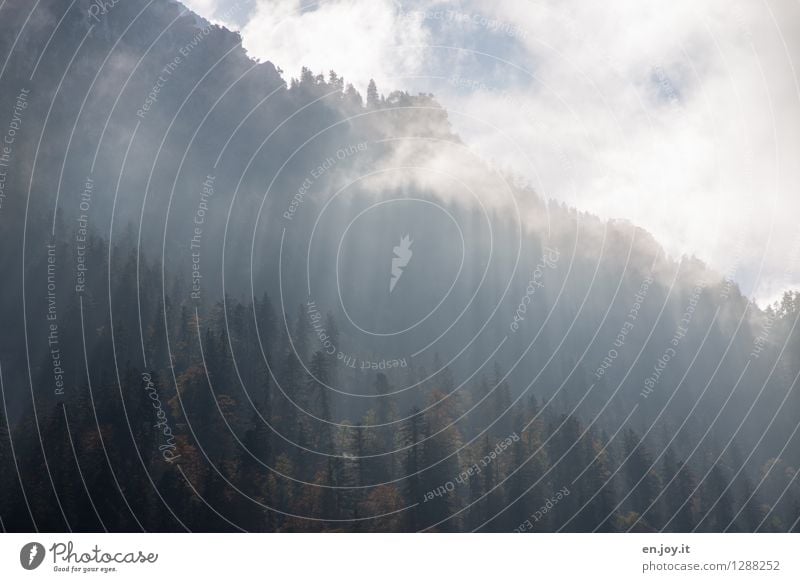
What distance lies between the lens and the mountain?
2911cm

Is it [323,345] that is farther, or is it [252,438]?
[323,345]

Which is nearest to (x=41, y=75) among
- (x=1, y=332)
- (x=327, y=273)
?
A: (x=1, y=332)

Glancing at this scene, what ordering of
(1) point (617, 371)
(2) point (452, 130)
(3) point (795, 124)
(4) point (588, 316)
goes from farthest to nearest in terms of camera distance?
(1) point (617, 371) < (4) point (588, 316) < (2) point (452, 130) < (3) point (795, 124)

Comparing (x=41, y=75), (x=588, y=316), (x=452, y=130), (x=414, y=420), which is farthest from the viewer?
(x=588, y=316)

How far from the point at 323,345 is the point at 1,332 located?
99.6ft

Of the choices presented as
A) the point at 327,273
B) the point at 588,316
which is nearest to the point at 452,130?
the point at 327,273

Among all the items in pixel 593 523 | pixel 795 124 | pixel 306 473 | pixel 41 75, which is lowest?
pixel 593 523

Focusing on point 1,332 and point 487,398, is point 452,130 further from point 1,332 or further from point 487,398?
point 1,332

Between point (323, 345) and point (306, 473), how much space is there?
1245 cm

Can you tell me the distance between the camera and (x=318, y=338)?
4188 centimetres

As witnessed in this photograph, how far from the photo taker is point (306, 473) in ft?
92.1

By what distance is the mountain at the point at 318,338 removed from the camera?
29109 mm

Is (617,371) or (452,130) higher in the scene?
(452,130)

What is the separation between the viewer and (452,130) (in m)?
26.3
